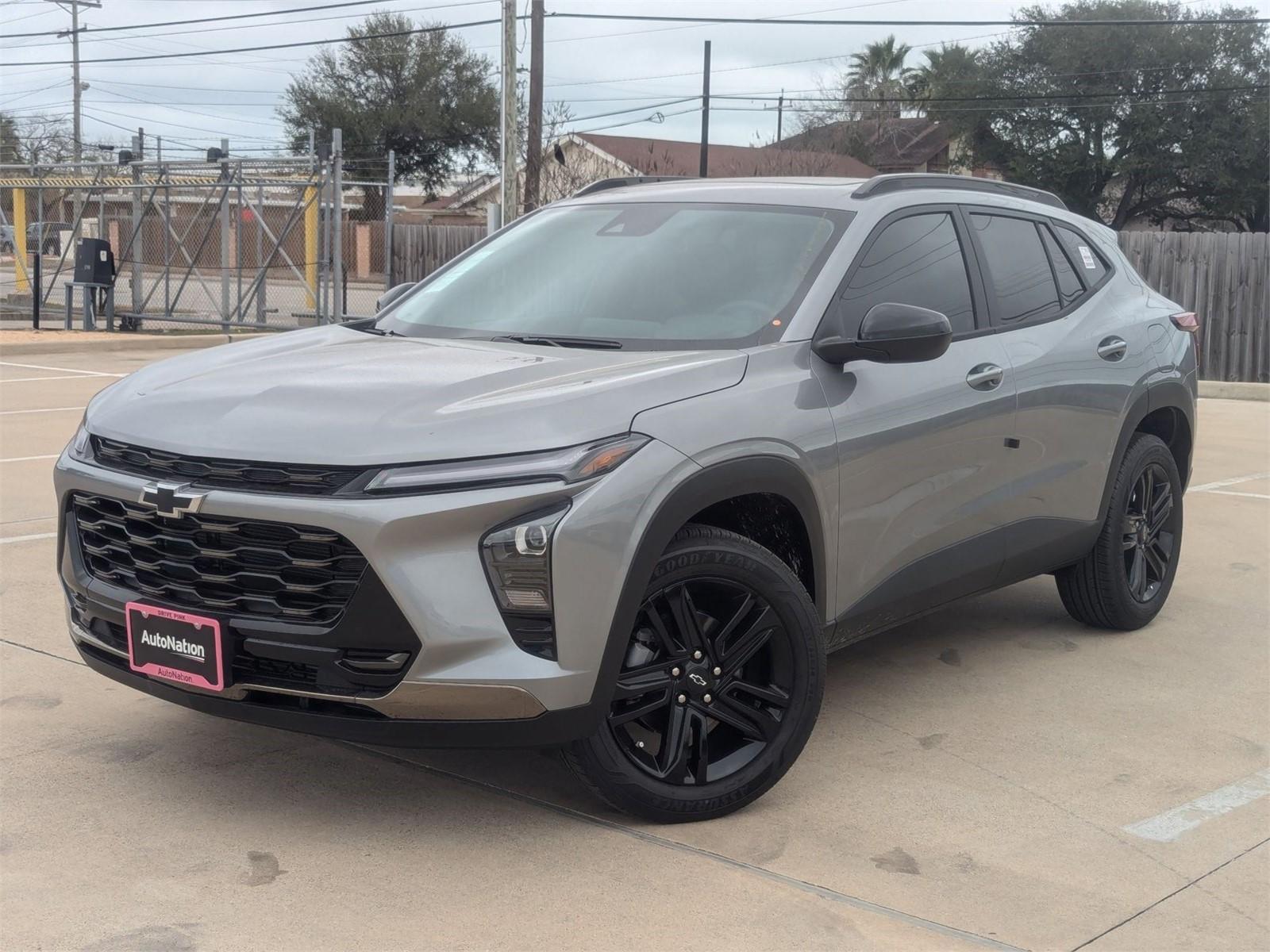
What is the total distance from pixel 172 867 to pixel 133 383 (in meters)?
1.46

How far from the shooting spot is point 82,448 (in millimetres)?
4094

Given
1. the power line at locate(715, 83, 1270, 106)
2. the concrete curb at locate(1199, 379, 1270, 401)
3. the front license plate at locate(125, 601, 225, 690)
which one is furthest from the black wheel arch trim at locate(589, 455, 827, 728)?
the power line at locate(715, 83, 1270, 106)

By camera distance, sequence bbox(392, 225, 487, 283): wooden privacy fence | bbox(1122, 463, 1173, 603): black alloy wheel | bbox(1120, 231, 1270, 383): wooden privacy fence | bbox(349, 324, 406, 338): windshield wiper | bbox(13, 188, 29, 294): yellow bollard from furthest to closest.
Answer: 1. bbox(13, 188, 29, 294): yellow bollard
2. bbox(392, 225, 487, 283): wooden privacy fence
3. bbox(1120, 231, 1270, 383): wooden privacy fence
4. bbox(1122, 463, 1173, 603): black alloy wheel
5. bbox(349, 324, 406, 338): windshield wiper

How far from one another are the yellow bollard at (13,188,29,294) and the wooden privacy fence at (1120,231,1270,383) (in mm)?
19853

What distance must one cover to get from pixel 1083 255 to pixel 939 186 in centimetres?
98

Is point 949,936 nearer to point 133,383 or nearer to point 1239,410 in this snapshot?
point 133,383

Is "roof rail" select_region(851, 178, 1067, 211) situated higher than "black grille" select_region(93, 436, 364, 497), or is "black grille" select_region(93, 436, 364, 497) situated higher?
"roof rail" select_region(851, 178, 1067, 211)

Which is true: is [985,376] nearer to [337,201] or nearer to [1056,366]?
[1056,366]

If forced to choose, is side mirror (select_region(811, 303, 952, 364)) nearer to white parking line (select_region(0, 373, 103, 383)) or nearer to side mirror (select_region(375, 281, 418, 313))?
side mirror (select_region(375, 281, 418, 313))

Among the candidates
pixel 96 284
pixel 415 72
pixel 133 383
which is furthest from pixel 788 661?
pixel 415 72

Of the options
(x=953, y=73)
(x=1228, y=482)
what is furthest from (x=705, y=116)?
(x=1228, y=482)

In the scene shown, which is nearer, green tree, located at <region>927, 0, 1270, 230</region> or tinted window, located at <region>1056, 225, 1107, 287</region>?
tinted window, located at <region>1056, 225, 1107, 287</region>

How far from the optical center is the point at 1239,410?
16031 millimetres

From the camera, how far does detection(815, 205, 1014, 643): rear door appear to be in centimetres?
443
